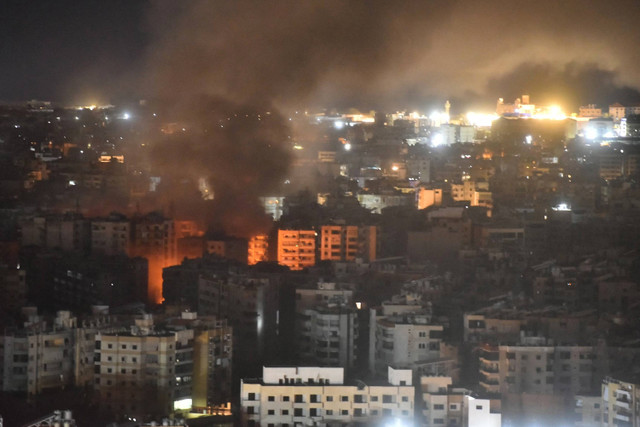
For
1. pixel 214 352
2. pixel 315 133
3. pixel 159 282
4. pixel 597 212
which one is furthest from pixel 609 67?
pixel 214 352

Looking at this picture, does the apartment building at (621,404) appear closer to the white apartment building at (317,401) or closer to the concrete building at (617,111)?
the white apartment building at (317,401)

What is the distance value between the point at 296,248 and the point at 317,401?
17.1 feet

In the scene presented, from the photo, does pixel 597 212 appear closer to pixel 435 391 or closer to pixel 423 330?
pixel 423 330

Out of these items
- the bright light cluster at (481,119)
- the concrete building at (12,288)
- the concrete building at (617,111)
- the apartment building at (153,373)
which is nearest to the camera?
the apartment building at (153,373)

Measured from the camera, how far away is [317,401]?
818 centimetres

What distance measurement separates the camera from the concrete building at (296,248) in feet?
43.5

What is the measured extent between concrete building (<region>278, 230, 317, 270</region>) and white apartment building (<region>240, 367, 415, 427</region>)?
4936 mm

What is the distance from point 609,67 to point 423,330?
474 inches

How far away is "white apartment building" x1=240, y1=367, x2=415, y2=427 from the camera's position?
26.7 ft

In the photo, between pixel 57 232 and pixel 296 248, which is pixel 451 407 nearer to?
pixel 296 248

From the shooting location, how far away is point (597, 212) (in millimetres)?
15531

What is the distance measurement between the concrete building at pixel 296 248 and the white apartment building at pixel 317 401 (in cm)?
494

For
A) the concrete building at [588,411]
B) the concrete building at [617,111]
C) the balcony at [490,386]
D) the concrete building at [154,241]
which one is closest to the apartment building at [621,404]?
the concrete building at [588,411]

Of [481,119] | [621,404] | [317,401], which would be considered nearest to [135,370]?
[317,401]
